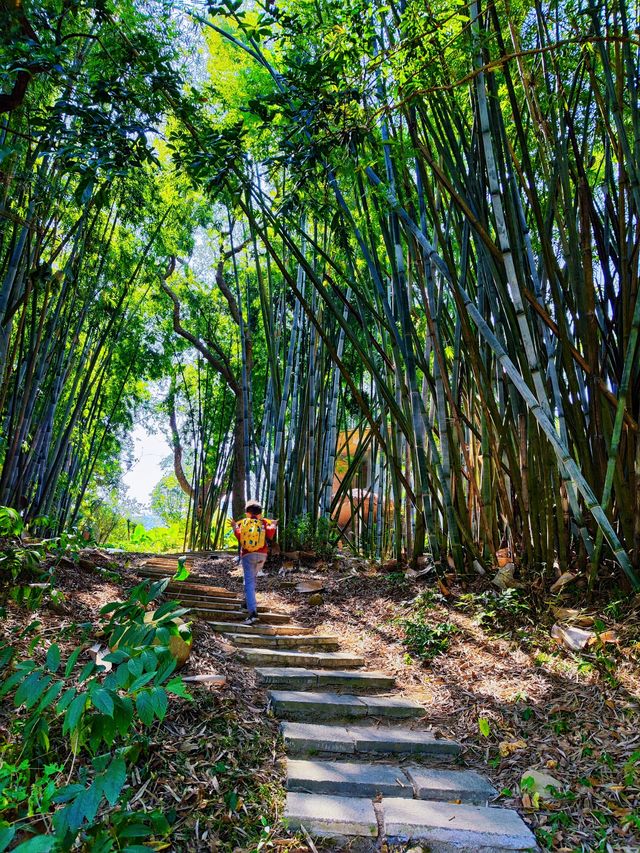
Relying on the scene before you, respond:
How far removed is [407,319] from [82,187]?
5.41 feet

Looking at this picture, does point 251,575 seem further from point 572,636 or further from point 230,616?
point 572,636

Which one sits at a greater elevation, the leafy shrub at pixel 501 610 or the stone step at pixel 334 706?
the leafy shrub at pixel 501 610

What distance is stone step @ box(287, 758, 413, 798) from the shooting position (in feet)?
5.22

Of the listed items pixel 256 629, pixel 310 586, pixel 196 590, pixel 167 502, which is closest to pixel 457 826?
pixel 256 629

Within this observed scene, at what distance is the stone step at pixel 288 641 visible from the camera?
261 centimetres

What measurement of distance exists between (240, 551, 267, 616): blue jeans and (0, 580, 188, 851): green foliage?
163 cm

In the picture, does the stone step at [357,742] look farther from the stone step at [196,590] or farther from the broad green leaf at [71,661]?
the stone step at [196,590]

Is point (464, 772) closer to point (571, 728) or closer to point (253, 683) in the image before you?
point (571, 728)

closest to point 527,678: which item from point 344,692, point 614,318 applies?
point 344,692

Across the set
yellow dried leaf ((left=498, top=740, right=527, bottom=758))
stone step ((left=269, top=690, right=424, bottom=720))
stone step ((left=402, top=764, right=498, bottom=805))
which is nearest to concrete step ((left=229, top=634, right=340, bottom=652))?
stone step ((left=269, top=690, right=424, bottom=720))

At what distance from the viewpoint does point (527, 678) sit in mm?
2131

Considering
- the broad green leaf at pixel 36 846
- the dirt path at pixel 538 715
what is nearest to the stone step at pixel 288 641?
the dirt path at pixel 538 715

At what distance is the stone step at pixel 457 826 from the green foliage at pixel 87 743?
60 cm

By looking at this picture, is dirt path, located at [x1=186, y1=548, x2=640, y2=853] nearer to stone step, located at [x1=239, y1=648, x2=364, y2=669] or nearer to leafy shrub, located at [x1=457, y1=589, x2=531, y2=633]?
leafy shrub, located at [x1=457, y1=589, x2=531, y2=633]
